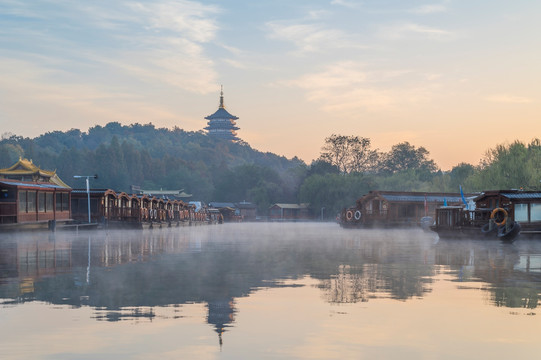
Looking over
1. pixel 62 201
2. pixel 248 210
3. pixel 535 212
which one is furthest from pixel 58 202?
pixel 248 210

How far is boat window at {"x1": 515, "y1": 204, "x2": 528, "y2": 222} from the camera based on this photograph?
54.4 meters

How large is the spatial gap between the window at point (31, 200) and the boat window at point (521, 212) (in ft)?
144

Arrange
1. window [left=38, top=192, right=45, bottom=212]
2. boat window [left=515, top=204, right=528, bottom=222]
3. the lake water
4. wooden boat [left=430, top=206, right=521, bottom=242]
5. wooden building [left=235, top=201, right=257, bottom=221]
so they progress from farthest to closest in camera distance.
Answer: wooden building [left=235, top=201, right=257, bottom=221]
window [left=38, top=192, right=45, bottom=212]
boat window [left=515, top=204, right=528, bottom=222]
wooden boat [left=430, top=206, right=521, bottom=242]
the lake water

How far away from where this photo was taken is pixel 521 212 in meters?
54.5

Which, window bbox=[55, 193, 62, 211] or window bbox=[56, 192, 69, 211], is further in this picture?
window bbox=[56, 192, 69, 211]

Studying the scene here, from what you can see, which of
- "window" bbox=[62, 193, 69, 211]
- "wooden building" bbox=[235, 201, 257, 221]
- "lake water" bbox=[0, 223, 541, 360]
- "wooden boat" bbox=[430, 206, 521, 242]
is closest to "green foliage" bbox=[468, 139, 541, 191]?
"wooden boat" bbox=[430, 206, 521, 242]

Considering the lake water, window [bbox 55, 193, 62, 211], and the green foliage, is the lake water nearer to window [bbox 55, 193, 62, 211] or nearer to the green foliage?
window [bbox 55, 193, 62, 211]

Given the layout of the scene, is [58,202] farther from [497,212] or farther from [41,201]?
[497,212]

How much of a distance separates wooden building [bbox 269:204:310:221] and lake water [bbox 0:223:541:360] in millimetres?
152114

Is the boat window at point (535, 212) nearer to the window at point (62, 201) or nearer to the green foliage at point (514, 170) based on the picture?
the green foliage at point (514, 170)

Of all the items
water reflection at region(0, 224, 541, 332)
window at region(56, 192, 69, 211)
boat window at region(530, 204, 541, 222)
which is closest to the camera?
water reflection at region(0, 224, 541, 332)

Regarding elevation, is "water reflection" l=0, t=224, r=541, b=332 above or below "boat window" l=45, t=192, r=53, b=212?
below

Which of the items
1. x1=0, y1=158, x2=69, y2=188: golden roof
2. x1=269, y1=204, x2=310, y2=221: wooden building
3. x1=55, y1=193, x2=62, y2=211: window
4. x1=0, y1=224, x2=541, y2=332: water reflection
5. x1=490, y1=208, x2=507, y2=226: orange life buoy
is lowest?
x1=269, y1=204, x2=310, y2=221: wooden building

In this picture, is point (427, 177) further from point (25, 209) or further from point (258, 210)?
point (25, 209)
